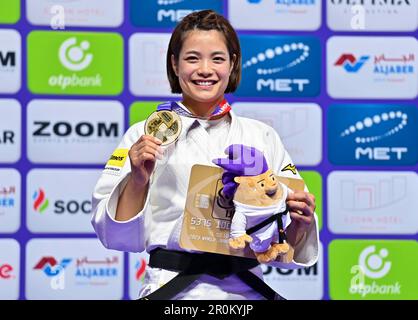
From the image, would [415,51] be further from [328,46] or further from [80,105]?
[80,105]

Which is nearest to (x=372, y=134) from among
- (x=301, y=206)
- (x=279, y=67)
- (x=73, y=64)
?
(x=279, y=67)

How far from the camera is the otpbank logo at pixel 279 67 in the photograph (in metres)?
3.18

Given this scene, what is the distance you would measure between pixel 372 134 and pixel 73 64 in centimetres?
113

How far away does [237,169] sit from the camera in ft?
5.37

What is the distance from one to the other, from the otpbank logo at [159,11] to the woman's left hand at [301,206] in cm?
162

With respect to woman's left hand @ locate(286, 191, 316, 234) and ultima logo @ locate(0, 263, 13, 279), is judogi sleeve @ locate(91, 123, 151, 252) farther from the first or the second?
ultima logo @ locate(0, 263, 13, 279)

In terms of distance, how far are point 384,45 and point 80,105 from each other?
1.16 metres

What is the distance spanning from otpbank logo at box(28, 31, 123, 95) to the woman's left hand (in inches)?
62.9

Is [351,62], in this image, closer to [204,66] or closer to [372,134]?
[372,134]

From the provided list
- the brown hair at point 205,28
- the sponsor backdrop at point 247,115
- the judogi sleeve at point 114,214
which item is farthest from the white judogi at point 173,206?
the sponsor backdrop at point 247,115

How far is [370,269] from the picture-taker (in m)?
3.23

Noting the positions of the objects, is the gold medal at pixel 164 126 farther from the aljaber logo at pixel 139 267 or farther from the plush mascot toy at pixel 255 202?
the aljaber logo at pixel 139 267

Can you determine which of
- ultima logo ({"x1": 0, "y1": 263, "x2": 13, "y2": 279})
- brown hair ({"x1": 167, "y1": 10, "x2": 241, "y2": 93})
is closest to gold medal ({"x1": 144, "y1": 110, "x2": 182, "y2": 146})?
brown hair ({"x1": 167, "y1": 10, "x2": 241, "y2": 93})

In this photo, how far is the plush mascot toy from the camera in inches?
64.0
